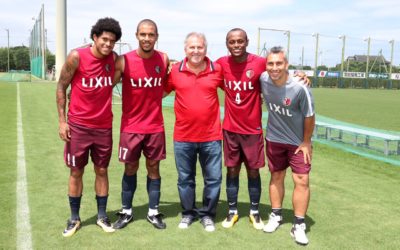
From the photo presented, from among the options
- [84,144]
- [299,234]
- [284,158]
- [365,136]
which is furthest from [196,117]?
[365,136]

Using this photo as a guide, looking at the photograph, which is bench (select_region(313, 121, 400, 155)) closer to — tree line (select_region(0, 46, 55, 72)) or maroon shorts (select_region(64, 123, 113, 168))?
maroon shorts (select_region(64, 123, 113, 168))

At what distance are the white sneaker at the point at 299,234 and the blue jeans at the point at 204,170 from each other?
880mm

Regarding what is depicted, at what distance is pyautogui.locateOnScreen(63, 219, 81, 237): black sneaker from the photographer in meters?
4.06

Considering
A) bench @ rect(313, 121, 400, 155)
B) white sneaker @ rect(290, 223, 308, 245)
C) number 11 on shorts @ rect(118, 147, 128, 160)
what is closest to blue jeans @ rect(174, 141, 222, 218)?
number 11 on shorts @ rect(118, 147, 128, 160)

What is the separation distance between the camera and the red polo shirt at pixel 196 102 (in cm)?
414

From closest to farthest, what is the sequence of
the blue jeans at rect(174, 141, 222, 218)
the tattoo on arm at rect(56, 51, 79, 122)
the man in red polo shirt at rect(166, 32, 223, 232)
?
1. the tattoo on arm at rect(56, 51, 79, 122)
2. the man in red polo shirt at rect(166, 32, 223, 232)
3. the blue jeans at rect(174, 141, 222, 218)

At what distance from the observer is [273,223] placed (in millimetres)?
4367

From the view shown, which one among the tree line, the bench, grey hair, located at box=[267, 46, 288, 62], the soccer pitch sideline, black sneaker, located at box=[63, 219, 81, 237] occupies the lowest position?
the soccer pitch sideline

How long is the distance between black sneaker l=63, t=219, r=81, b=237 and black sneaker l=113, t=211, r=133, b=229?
1.21ft

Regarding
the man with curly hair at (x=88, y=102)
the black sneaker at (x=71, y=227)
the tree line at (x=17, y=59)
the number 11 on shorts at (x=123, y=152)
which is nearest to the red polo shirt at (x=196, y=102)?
the number 11 on shorts at (x=123, y=152)

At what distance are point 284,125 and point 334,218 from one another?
1.41m

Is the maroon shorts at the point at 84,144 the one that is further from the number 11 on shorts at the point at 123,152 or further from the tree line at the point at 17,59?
the tree line at the point at 17,59

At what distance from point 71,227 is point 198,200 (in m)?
1.79

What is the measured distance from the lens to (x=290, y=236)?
421 cm
